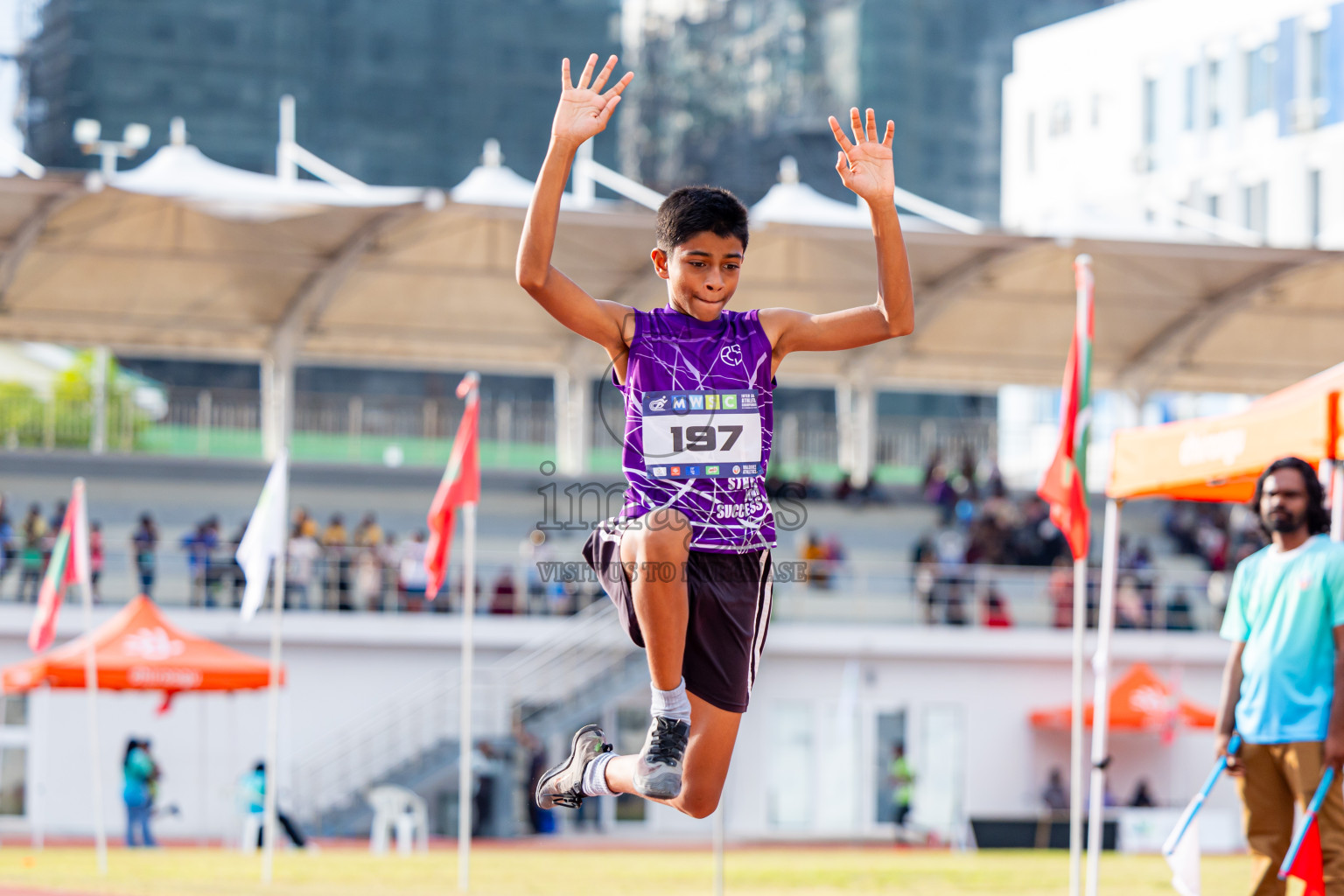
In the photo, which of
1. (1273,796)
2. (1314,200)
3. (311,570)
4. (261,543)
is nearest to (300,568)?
(311,570)

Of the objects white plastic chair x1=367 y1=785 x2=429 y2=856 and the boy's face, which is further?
white plastic chair x1=367 y1=785 x2=429 y2=856

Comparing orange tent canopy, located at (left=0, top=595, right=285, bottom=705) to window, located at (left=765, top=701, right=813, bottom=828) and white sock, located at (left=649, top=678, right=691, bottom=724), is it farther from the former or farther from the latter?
white sock, located at (left=649, top=678, right=691, bottom=724)

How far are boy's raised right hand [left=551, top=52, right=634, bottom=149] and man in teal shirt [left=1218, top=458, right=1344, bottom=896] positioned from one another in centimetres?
361

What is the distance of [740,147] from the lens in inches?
2527

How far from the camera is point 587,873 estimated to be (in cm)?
1731

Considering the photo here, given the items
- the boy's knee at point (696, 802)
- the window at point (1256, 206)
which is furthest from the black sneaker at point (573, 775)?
the window at point (1256, 206)

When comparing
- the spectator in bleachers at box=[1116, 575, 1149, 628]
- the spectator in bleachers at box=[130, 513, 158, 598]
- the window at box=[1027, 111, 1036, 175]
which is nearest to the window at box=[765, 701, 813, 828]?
the spectator in bleachers at box=[1116, 575, 1149, 628]

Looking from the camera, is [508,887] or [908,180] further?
[908,180]

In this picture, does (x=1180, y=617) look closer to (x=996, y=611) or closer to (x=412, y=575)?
(x=996, y=611)

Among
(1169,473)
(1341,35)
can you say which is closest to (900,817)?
(1169,473)

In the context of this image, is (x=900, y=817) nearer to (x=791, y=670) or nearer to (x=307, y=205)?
(x=791, y=670)

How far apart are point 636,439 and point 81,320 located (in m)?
30.2

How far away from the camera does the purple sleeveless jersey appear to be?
5.09 meters

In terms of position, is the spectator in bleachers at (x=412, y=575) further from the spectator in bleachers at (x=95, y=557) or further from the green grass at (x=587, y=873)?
the green grass at (x=587, y=873)
